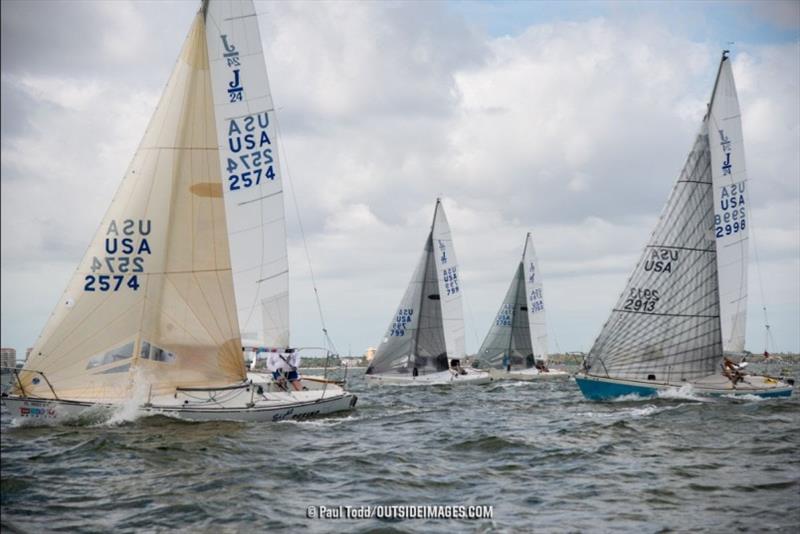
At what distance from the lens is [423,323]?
52.8 metres

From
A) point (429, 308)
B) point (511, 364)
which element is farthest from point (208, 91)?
point (511, 364)

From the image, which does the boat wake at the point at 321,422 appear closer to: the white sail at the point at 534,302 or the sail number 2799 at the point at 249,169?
the sail number 2799 at the point at 249,169

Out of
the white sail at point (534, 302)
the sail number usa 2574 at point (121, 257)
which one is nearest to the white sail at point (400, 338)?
the white sail at point (534, 302)

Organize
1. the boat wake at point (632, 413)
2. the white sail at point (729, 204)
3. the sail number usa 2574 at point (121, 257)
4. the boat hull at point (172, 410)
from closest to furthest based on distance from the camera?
the boat hull at point (172, 410), the sail number usa 2574 at point (121, 257), the boat wake at point (632, 413), the white sail at point (729, 204)

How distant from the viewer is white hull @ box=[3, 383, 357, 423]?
21.0m

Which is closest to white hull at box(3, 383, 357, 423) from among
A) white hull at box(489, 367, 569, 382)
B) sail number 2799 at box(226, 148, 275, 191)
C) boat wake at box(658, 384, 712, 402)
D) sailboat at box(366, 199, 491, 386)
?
sail number 2799 at box(226, 148, 275, 191)

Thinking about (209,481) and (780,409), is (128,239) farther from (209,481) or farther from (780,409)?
(780,409)

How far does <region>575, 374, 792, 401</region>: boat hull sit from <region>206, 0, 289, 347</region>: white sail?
40.9 feet

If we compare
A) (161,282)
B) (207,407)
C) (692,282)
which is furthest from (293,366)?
(692,282)

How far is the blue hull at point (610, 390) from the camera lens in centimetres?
3047

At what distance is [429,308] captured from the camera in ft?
175

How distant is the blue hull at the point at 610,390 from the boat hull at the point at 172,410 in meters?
11.8

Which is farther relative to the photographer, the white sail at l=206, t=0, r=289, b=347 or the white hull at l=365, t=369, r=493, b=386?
the white hull at l=365, t=369, r=493, b=386

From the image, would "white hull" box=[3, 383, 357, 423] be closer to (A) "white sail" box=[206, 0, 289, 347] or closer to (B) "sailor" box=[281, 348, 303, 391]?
(B) "sailor" box=[281, 348, 303, 391]
